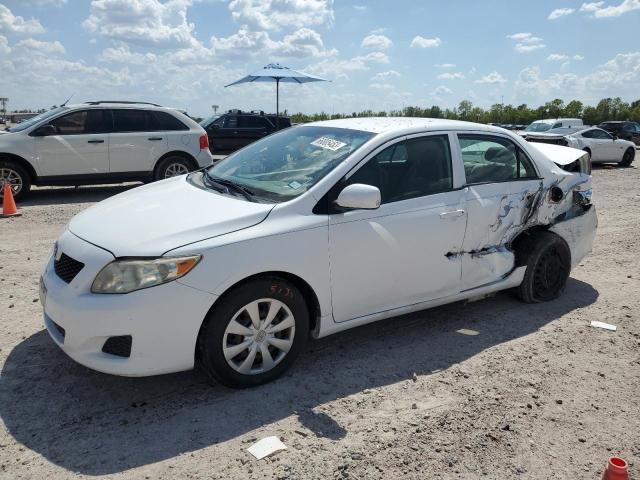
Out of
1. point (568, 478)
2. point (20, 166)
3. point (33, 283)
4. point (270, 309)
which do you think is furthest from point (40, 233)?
point (568, 478)

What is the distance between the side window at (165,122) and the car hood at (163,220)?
24.0ft

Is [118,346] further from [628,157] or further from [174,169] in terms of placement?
[628,157]

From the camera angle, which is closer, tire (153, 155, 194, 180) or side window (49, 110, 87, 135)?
side window (49, 110, 87, 135)

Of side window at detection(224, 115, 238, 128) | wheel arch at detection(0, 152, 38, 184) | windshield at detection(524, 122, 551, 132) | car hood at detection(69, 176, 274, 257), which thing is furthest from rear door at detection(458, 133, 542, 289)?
windshield at detection(524, 122, 551, 132)

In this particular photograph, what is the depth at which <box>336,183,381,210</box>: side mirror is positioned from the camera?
363 centimetres

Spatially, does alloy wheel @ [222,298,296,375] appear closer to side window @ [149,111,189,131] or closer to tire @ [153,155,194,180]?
tire @ [153,155,194,180]

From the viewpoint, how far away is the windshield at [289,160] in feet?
12.8

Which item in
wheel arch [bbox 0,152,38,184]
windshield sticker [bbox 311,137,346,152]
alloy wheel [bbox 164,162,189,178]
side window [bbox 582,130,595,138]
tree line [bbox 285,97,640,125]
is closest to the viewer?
windshield sticker [bbox 311,137,346,152]

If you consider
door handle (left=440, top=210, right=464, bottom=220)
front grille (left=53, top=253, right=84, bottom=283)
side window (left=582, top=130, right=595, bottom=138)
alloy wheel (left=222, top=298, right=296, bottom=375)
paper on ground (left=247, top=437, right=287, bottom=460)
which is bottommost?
paper on ground (left=247, top=437, right=287, bottom=460)

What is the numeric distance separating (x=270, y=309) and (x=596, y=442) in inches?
79.4

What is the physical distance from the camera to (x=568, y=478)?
2.86 m

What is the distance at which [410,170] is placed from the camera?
4.25m

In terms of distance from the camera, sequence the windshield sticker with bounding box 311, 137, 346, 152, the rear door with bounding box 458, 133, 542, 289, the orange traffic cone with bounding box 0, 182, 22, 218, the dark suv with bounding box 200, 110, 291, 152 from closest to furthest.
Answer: the windshield sticker with bounding box 311, 137, 346, 152 → the rear door with bounding box 458, 133, 542, 289 → the orange traffic cone with bounding box 0, 182, 22, 218 → the dark suv with bounding box 200, 110, 291, 152

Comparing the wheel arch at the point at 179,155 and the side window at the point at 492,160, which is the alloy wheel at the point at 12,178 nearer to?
the wheel arch at the point at 179,155
